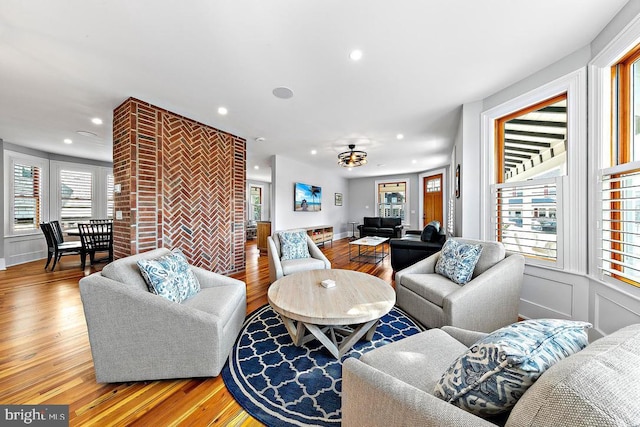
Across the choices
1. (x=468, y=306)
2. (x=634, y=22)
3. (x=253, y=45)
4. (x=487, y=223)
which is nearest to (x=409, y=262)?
(x=487, y=223)

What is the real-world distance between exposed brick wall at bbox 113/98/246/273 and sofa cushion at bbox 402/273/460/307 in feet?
9.66

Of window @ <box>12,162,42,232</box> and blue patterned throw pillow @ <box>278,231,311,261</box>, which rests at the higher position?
window @ <box>12,162,42,232</box>

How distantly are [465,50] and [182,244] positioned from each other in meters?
3.93

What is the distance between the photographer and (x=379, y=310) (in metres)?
1.67

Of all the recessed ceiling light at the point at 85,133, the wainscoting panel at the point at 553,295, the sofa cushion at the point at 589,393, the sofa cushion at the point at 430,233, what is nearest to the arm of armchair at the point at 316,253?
the sofa cushion at the point at 430,233

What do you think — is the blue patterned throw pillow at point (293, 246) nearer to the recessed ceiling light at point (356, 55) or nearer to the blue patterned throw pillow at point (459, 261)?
the blue patterned throw pillow at point (459, 261)

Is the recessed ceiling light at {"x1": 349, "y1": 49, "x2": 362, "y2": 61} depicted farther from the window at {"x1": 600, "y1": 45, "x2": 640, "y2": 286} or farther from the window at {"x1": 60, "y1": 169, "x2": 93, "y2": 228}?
the window at {"x1": 60, "y1": 169, "x2": 93, "y2": 228}

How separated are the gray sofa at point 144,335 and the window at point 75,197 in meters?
6.00

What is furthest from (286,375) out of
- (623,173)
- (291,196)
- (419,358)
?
(291,196)

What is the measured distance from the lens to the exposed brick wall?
2842 millimetres

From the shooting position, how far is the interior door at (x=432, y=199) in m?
7.46

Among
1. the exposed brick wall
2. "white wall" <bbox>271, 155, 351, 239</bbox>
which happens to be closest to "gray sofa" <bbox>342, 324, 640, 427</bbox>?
the exposed brick wall

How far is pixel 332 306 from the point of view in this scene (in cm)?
171

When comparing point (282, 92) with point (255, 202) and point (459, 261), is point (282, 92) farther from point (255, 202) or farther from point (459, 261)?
point (255, 202)
